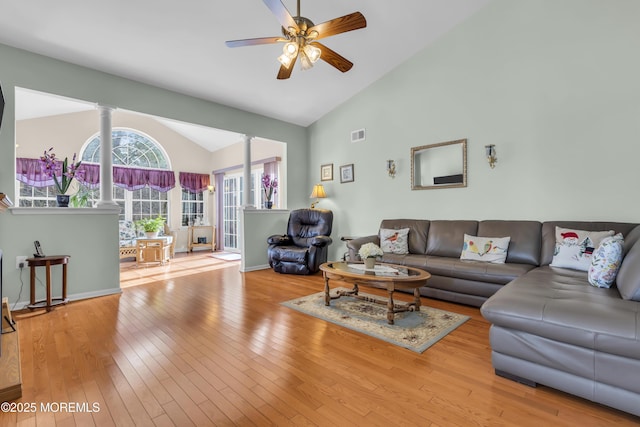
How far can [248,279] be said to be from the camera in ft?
15.0

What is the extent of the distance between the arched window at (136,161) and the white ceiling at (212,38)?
3861 millimetres

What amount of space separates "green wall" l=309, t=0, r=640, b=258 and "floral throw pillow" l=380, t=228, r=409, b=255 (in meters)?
0.50

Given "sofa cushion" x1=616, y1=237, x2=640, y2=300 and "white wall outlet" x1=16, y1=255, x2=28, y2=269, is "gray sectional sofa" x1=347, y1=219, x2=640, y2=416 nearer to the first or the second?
"sofa cushion" x1=616, y1=237, x2=640, y2=300

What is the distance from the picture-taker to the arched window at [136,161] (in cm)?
699

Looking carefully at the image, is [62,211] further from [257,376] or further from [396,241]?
[396,241]

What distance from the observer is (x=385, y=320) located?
2.76 meters

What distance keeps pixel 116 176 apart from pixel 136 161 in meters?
0.62

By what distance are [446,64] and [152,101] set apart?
421 centimetres

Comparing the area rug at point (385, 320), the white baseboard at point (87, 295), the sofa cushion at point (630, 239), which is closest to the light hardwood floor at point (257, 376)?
the area rug at point (385, 320)

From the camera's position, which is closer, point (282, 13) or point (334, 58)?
point (282, 13)

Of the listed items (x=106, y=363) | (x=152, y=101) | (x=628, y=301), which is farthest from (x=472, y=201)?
(x=152, y=101)

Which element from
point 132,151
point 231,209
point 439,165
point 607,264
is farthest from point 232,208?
point 607,264

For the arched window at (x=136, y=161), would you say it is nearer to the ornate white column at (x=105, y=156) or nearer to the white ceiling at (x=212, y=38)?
the ornate white column at (x=105, y=156)

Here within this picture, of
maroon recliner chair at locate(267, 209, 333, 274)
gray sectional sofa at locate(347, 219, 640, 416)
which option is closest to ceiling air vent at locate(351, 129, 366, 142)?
maroon recliner chair at locate(267, 209, 333, 274)
